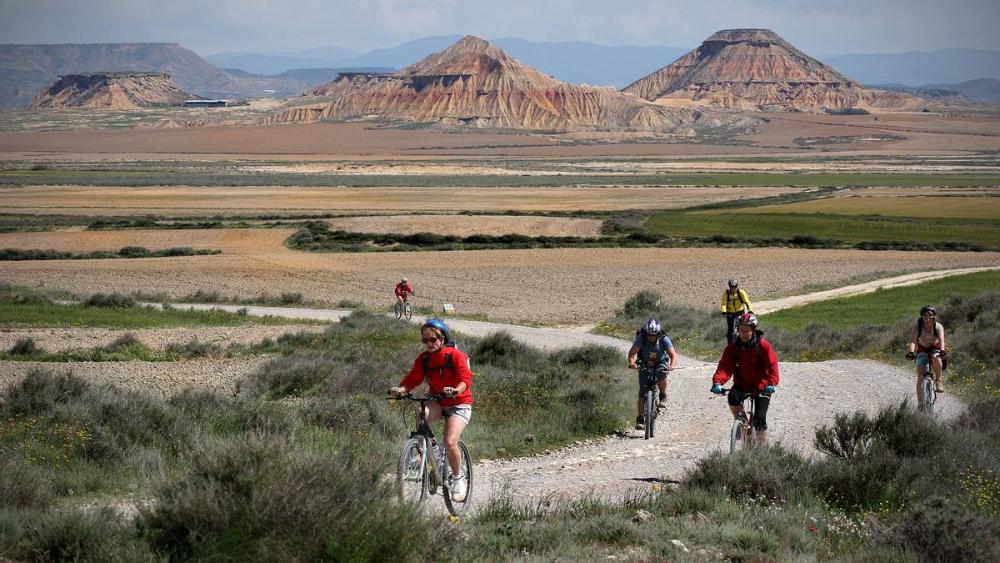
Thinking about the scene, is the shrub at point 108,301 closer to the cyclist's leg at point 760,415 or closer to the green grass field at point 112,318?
the green grass field at point 112,318

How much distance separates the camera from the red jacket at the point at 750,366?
1109cm

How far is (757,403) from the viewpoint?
36.6 ft

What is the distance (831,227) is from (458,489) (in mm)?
63146

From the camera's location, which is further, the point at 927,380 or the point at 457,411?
the point at 927,380

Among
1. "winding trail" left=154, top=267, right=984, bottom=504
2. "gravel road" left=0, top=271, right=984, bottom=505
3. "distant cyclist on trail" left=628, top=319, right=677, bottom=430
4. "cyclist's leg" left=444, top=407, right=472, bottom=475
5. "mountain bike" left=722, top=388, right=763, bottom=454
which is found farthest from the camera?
"distant cyclist on trail" left=628, top=319, right=677, bottom=430

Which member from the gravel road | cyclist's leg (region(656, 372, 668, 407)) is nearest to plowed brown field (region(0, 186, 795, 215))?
the gravel road

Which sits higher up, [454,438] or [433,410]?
[433,410]

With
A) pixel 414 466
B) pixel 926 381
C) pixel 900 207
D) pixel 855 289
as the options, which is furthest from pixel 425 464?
pixel 900 207

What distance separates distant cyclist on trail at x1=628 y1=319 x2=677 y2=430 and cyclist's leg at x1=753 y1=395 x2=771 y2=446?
2.71 meters

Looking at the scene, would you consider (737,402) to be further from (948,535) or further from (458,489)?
(948,535)

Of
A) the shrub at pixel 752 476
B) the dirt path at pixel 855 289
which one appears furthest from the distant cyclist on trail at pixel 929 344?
the dirt path at pixel 855 289

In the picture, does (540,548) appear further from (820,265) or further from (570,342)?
(820,265)

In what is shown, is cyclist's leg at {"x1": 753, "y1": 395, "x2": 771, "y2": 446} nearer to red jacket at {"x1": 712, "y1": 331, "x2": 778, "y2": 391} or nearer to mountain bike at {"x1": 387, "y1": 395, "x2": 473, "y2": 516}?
red jacket at {"x1": 712, "y1": 331, "x2": 778, "y2": 391}

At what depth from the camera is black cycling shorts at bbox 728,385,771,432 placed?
1114 centimetres
